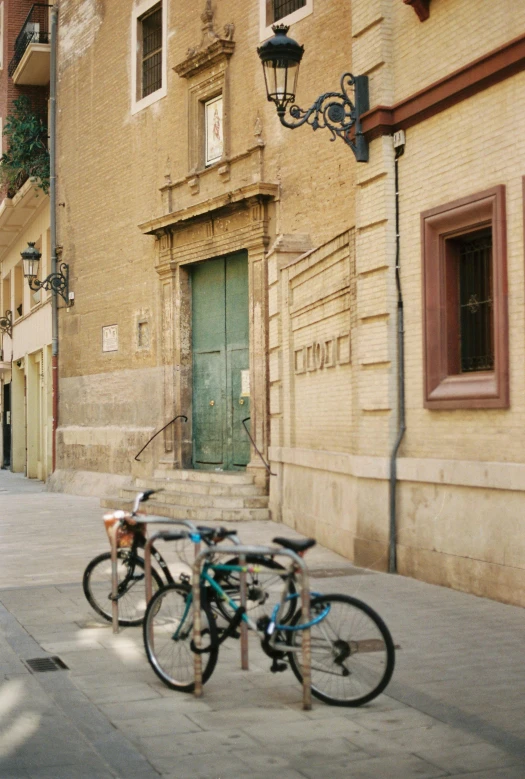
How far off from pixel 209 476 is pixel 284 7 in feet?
24.1

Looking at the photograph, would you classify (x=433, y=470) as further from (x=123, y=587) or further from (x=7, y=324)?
(x=7, y=324)

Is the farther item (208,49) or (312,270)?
(208,49)

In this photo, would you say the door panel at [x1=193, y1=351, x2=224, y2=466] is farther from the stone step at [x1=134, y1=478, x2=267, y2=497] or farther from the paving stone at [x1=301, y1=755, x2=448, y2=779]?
the paving stone at [x1=301, y1=755, x2=448, y2=779]

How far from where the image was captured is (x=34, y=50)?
26.4m

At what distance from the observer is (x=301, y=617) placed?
19.8 ft

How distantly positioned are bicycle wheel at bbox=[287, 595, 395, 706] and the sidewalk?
0.11 meters

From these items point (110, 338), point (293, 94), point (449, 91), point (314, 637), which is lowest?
point (314, 637)

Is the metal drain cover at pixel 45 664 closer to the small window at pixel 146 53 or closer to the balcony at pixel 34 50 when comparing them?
the small window at pixel 146 53

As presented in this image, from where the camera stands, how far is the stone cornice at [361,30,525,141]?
938cm

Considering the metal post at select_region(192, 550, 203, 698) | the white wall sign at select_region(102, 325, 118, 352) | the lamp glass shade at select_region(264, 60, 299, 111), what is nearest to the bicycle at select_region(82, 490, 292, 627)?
the metal post at select_region(192, 550, 203, 698)

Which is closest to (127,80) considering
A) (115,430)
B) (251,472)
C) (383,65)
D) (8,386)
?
(115,430)

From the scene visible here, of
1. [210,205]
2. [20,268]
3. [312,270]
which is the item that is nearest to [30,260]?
[210,205]

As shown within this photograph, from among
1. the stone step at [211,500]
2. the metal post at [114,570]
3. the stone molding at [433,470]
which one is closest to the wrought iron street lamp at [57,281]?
the stone step at [211,500]

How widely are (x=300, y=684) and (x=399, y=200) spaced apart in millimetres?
6050
